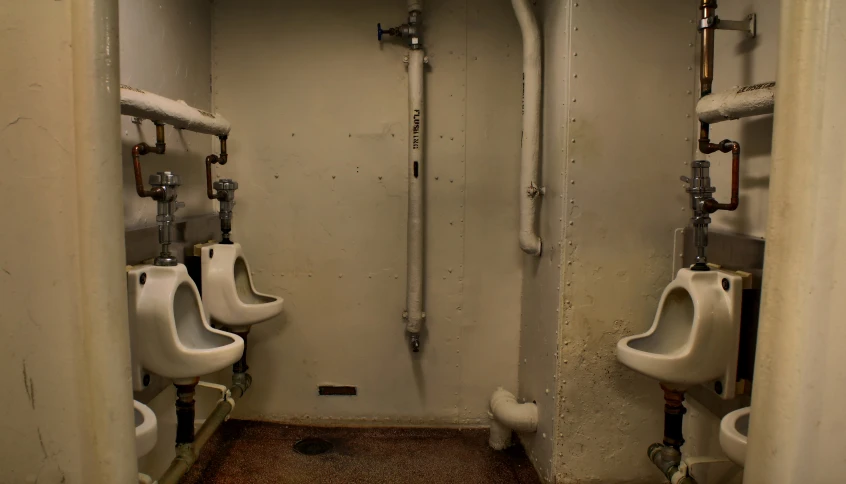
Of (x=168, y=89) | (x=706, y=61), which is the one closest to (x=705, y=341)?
(x=706, y=61)

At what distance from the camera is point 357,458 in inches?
88.8

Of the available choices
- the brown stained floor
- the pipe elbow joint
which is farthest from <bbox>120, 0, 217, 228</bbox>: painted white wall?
the pipe elbow joint

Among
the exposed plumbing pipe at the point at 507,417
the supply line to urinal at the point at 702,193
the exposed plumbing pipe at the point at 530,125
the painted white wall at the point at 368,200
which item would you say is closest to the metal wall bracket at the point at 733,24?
the supply line to urinal at the point at 702,193

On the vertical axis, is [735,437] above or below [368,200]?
below

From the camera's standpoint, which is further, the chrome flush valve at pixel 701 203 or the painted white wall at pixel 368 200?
the painted white wall at pixel 368 200

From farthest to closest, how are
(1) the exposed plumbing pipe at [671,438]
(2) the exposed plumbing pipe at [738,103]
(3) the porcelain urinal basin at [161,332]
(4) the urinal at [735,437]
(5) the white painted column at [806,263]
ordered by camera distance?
(1) the exposed plumbing pipe at [671,438] < (3) the porcelain urinal basin at [161,332] < (2) the exposed plumbing pipe at [738,103] < (4) the urinal at [735,437] < (5) the white painted column at [806,263]

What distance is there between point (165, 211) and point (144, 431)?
73 centimetres

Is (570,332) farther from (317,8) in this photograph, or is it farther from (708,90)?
(317,8)

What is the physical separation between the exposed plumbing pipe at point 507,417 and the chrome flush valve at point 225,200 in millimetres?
1355

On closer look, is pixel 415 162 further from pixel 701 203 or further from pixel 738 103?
pixel 738 103

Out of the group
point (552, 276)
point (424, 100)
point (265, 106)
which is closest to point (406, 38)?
point (424, 100)

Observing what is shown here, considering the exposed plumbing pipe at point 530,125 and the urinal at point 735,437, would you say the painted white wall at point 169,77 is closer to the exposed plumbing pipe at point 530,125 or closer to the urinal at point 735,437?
the exposed plumbing pipe at point 530,125

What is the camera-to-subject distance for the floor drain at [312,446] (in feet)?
7.55

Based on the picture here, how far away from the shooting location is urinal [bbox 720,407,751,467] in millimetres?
1169
